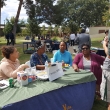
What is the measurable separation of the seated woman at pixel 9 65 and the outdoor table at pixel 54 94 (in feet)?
1.08

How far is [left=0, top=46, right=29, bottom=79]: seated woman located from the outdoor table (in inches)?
13.0

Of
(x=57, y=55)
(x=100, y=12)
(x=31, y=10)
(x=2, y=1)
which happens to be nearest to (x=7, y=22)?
(x=31, y=10)

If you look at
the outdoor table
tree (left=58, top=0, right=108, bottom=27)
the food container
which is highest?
tree (left=58, top=0, right=108, bottom=27)

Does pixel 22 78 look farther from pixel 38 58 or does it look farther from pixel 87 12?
pixel 87 12

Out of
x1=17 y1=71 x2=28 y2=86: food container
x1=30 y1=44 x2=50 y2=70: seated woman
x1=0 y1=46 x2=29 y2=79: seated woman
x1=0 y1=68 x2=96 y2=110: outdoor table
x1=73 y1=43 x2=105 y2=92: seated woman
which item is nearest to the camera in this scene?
x1=0 y1=68 x2=96 y2=110: outdoor table

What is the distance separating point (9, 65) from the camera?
2.88 meters

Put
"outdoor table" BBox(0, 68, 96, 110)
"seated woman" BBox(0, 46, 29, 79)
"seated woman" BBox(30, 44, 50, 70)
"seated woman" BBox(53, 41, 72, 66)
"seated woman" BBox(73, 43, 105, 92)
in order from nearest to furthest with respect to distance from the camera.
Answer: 1. "outdoor table" BBox(0, 68, 96, 110)
2. "seated woman" BBox(0, 46, 29, 79)
3. "seated woman" BBox(73, 43, 105, 92)
4. "seated woman" BBox(30, 44, 50, 70)
5. "seated woman" BBox(53, 41, 72, 66)

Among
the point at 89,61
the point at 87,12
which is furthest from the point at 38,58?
the point at 87,12

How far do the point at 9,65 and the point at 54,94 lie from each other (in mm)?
889

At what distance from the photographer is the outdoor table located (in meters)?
2.12

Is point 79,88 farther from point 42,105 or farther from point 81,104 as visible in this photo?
point 42,105

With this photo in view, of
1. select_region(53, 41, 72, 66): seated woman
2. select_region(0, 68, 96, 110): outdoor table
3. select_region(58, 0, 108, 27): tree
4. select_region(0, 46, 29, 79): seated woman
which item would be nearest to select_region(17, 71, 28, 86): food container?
select_region(0, 68, 96, 110): outdoor table

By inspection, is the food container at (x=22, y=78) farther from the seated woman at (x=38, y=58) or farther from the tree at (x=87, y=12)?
the tree at (x=87, y=12)

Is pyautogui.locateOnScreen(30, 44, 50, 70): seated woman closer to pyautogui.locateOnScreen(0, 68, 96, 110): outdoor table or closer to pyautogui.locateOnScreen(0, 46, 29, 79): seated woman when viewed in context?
pyautogui.locateOnScreen(0, 46, 29, 79): seated woman
